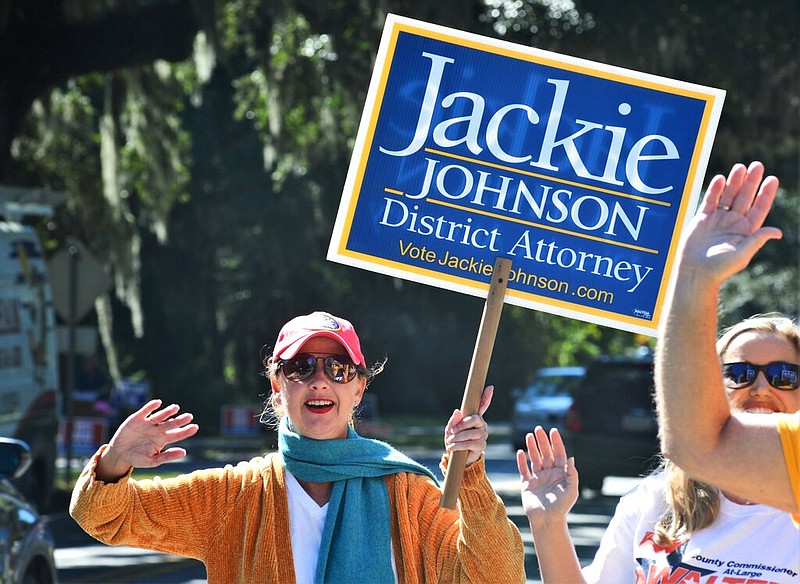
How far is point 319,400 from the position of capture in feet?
12.9

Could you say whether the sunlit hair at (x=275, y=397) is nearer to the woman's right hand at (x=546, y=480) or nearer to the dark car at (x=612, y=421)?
the woman's right hand at (x=546, y=480)

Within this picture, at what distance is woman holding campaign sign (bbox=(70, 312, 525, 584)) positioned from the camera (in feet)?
12.2

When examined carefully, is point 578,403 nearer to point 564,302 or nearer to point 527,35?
point 527,35

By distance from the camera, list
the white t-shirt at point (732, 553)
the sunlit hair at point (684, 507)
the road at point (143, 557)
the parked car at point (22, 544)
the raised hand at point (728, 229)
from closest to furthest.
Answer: the raised hand at point (728, 229) < the white t-shirt at point (732, 553) < the sunlit hair at point (684, 507) < the parked car at point (22, 544) < the road at point (143, 557)

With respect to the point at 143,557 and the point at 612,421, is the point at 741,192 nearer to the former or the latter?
the point at 143,557

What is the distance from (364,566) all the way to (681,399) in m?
1.41

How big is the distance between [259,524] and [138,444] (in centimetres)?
35

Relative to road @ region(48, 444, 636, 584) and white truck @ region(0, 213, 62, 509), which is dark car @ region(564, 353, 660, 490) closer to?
road @ region(48, 444, 636, 584)

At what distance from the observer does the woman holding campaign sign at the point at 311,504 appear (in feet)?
12.2

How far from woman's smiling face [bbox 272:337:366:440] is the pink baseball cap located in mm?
22

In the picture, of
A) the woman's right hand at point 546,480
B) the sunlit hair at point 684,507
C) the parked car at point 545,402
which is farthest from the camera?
the parked car at point 545,402

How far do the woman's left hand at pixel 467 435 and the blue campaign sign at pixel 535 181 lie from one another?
482 mm

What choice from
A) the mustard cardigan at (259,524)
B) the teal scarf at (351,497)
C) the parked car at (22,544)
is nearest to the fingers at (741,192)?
the mustard cardigan at (259,524)

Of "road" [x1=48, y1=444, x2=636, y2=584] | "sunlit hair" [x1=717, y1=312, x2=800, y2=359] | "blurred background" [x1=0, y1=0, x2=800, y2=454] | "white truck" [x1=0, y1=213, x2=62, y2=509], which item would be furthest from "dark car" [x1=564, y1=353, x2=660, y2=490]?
"sunlit hair" [x1=717, y1=312, x2=800, y2=359]
